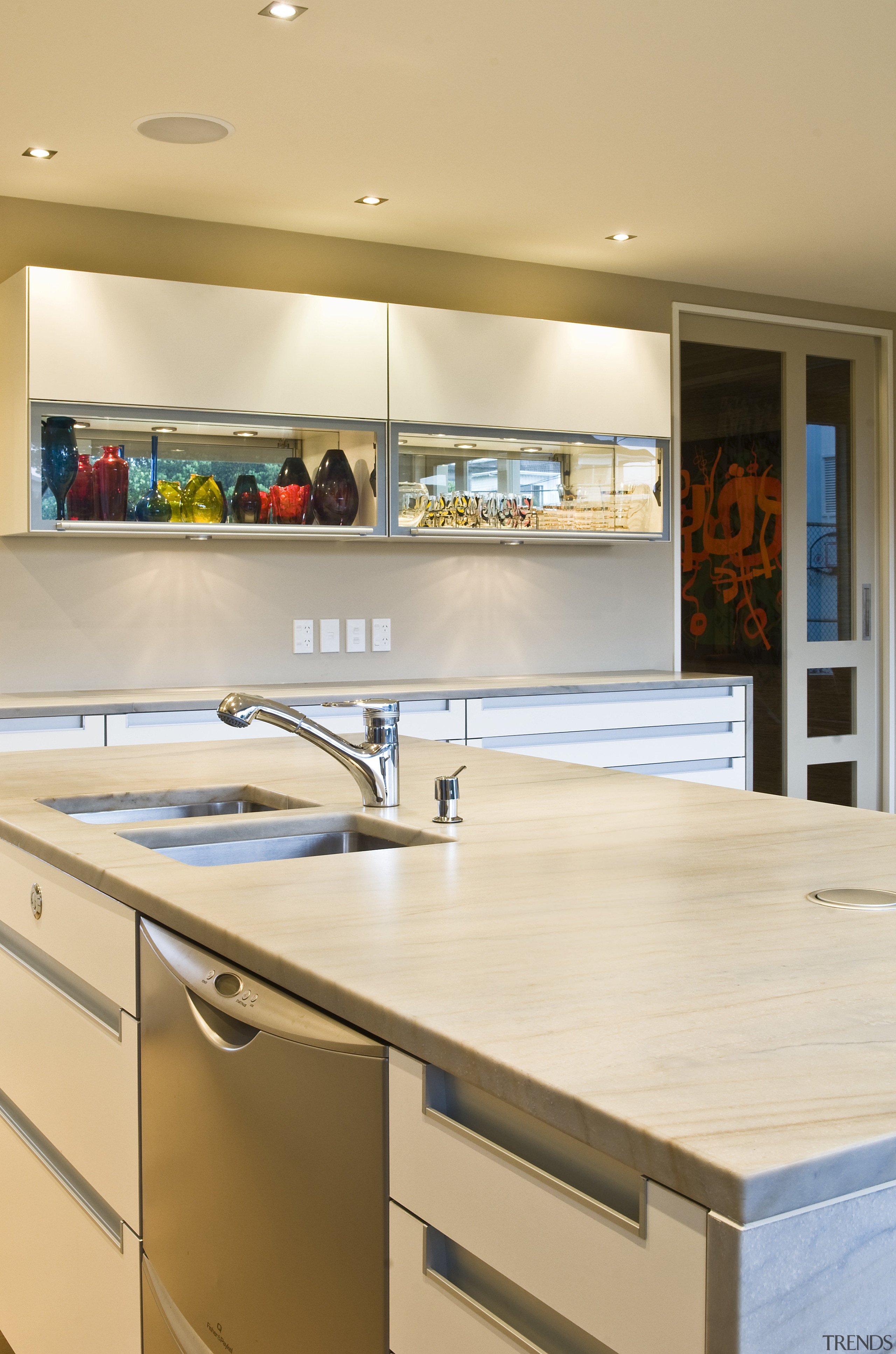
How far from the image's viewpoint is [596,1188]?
772 mm

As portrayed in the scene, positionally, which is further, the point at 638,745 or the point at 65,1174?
the point at 638,745

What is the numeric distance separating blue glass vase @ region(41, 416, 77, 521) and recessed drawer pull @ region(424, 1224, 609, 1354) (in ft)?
10.8

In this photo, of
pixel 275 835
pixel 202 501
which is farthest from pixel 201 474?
pixel 275 835

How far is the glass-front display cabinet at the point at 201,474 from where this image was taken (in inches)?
152

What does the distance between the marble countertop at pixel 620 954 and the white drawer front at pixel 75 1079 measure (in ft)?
0.67

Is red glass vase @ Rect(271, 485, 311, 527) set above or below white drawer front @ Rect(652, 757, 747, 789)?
above

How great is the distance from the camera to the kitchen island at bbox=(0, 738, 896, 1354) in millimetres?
675

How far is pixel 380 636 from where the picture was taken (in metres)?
4.77

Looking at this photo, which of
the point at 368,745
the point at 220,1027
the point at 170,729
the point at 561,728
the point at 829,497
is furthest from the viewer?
the point at 829,497

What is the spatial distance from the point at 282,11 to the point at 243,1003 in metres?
2.44

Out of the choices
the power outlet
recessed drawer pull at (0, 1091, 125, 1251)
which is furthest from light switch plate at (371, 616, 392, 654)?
recessed drawer pull at (0, 1091, 125, 1251)

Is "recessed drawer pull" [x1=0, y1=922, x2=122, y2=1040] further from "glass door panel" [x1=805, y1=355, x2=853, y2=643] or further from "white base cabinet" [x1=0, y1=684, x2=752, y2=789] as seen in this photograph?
"glass door panel" [x1=805, y1=355, x2=853, y2=643]

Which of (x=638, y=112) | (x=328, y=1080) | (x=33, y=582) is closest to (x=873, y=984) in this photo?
(x=328, y=1080)

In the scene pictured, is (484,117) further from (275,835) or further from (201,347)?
(275,835)
